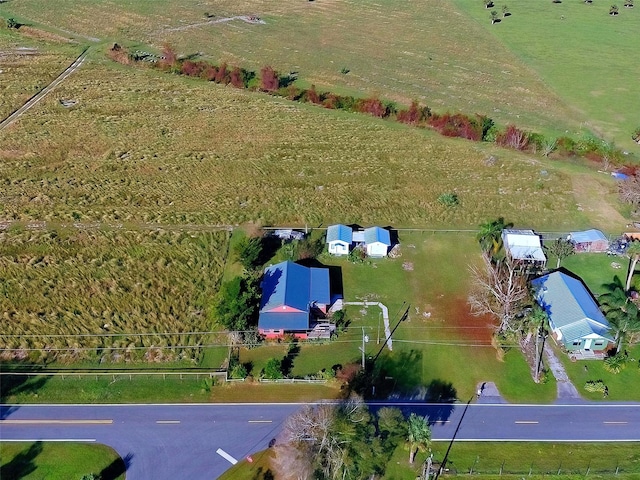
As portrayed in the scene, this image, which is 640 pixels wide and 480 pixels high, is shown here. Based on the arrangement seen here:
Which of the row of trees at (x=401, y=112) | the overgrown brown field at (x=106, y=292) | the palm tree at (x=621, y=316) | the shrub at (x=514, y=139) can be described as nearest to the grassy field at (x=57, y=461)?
the overgrown brown field at (x=106, y=292)

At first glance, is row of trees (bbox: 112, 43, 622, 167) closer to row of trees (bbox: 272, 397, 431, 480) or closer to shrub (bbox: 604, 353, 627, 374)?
shrub (bbox: 604, 353, 627, 374)

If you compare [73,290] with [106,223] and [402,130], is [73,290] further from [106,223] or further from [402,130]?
[402,130]

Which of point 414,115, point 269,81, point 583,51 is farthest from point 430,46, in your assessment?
point 269,81

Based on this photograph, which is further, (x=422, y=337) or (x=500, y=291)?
(x=422, y=337)

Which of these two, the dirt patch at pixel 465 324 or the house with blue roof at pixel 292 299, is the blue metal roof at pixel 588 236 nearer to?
the dirt patch at pixel 465 324

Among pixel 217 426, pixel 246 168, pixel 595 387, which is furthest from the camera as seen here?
pixel 246 168

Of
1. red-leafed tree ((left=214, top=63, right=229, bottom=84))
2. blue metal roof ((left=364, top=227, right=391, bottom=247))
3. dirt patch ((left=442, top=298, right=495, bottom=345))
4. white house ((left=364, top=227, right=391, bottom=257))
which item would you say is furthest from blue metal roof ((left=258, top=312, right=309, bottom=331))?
red-leafed tree ((left=214, top=63, right=229, bottom=84))

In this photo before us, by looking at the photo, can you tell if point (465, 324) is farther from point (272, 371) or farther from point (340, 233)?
point (272, 371)
